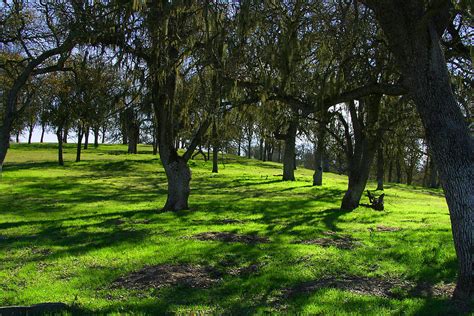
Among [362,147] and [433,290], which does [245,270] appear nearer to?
[433,290]

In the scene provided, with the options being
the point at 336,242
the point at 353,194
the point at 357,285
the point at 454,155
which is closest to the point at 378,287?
the point at 357,285

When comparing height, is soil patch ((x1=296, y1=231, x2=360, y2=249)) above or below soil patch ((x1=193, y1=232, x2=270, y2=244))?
above

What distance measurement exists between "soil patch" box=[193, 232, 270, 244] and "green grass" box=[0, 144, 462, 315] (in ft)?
1.17

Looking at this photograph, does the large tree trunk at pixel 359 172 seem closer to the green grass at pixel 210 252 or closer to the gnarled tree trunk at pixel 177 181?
the green grass at pixel 210 252

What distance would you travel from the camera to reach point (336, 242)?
1048 cm

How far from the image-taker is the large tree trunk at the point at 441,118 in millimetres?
5820

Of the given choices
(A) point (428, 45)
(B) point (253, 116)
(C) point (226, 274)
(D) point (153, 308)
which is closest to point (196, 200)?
(B) point (253, 116)

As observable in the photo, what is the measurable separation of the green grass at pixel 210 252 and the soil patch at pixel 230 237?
1.17 ft

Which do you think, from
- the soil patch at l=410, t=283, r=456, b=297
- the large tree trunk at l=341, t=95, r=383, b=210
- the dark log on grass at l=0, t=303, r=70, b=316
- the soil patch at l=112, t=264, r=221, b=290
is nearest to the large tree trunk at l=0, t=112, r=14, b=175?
the soil patch at l=112, t=264, r=221, b=290

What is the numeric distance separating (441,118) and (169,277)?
4993mm

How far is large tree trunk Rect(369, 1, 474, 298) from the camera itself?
5820mm

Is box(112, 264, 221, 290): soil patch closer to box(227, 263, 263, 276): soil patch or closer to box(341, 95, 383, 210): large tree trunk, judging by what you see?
box(227, 263, 263, 276): soil patch

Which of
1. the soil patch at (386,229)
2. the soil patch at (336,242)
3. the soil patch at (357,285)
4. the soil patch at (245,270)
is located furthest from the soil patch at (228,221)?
the soil patch at (357,285)

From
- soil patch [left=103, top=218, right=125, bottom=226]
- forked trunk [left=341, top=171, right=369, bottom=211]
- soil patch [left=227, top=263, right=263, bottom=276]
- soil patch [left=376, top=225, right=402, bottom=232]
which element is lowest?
soil patch [left=103, top=218, right=125, bottom=226]
